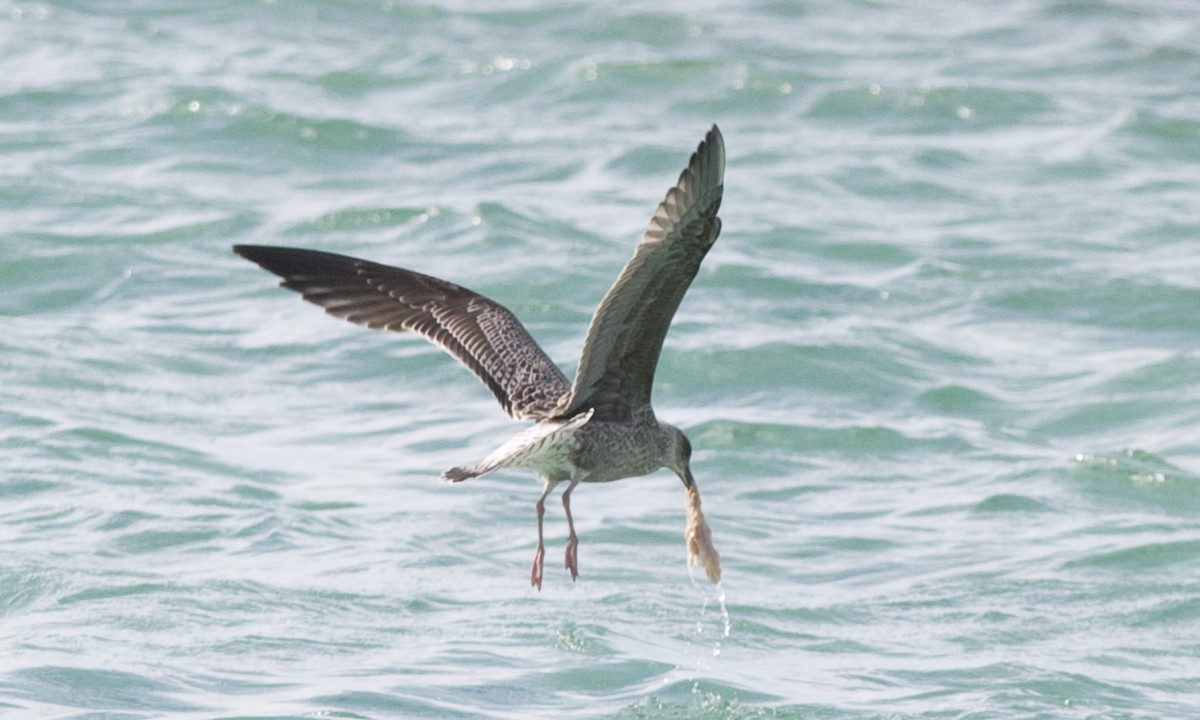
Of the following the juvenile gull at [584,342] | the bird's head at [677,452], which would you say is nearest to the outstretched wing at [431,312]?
the juvenile gull at [584,342]

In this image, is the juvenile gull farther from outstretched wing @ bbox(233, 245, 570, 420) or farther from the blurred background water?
the blurred background water

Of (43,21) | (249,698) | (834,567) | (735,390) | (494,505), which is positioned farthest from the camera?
(43,21)

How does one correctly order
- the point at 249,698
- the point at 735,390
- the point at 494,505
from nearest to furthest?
the point at 249,698, the point at 494,505, the point at 735,390

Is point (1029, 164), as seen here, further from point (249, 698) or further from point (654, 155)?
point (249, 698)

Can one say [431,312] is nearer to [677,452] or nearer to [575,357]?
[677,452]

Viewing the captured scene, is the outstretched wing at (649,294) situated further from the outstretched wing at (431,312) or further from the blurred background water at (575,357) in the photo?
the blurred background water at (575,357)

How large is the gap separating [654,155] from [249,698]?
9.81 metres

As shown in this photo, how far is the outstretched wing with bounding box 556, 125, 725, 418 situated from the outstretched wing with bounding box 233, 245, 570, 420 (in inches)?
17.7

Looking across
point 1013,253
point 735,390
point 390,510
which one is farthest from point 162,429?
point 1013,253

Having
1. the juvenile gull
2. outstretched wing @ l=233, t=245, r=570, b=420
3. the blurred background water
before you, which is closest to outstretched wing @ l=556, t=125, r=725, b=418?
the juvenile gull

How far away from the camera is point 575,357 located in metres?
12.4

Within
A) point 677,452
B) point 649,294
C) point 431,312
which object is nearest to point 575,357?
point 431,312

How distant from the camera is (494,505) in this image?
10.5m

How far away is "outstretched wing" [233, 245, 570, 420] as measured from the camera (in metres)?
7.77
